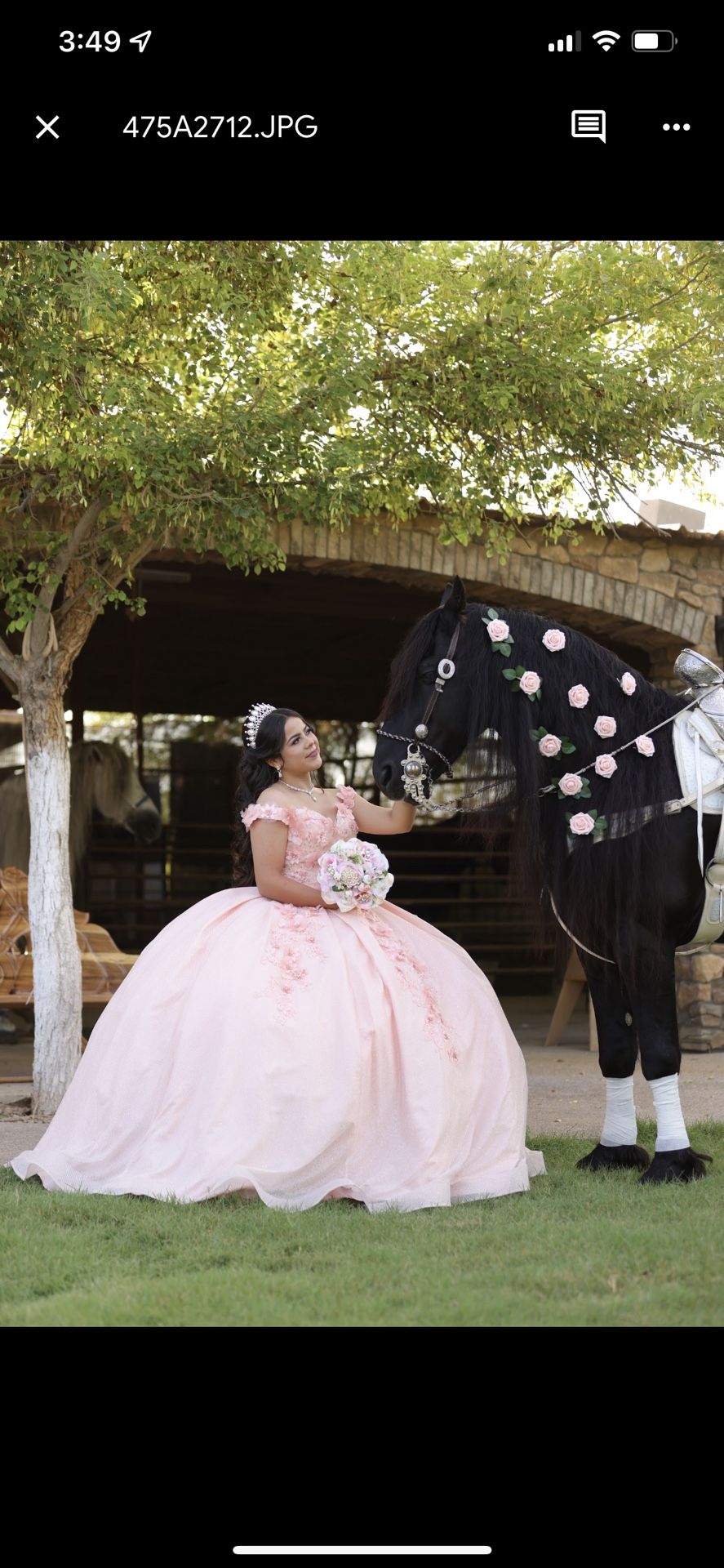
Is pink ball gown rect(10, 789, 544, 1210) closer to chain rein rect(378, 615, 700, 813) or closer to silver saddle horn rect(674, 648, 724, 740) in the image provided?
chain rein rect(378, 615, 700, 813)

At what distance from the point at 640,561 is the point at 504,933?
6.08 metres

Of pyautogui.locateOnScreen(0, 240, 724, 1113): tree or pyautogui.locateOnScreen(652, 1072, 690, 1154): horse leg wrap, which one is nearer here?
pyautogui.locateOnScreen(652, 1072, 690, 1154): horse leg wrap

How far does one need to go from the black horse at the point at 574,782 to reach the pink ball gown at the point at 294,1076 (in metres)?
0.49

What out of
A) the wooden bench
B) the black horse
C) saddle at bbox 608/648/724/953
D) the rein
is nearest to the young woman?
the rein

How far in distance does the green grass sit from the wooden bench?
11.6ft

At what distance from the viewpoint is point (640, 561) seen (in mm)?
7715

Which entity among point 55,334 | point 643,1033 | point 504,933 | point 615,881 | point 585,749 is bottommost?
point 504,933

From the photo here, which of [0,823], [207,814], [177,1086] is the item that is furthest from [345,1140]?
[207,814]
